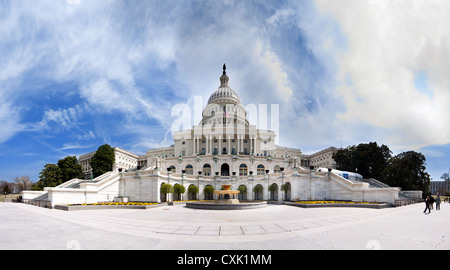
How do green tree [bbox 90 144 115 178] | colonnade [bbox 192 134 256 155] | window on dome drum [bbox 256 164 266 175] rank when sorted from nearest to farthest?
green tree [bbox 90 144 115 178] → window on dome drum [bbox 256 164 266 175] → colonnade [bbox 192 134 256 155]

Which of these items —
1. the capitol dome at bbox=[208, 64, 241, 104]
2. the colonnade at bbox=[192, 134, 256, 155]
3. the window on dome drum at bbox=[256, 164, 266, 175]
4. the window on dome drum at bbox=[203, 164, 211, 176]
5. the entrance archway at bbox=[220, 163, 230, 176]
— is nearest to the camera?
A: the window on dome drum at bbox=[203, 164, 211, 176]

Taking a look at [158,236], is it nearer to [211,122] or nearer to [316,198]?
[316,198]

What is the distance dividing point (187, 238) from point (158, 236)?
1.55 meters

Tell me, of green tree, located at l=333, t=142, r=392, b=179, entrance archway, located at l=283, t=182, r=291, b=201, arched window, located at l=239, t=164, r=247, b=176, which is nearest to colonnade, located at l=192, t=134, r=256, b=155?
arched window, located at l=239, t=164, r=247, b=176

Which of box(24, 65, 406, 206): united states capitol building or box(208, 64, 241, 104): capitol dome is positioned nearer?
box(24, 65, 406, 206): united states capitol building

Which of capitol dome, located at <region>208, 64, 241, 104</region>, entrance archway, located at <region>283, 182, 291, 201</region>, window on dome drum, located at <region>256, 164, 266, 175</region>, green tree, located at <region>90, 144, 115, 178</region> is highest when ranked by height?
capitol dome, located at <region>208, 64, 241, 104</region>

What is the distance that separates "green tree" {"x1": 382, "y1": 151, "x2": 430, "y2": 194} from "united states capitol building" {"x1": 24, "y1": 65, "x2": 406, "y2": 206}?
650 cm

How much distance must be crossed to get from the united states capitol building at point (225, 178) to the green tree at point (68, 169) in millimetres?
4398

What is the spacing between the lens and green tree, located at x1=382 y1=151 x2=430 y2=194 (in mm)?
46188

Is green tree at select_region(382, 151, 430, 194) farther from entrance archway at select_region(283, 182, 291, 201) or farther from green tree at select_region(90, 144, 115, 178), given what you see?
green tree at select_region(90, 144, 115, 178)

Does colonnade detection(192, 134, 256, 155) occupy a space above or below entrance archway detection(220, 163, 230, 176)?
above

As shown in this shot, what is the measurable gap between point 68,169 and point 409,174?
79845 mm
